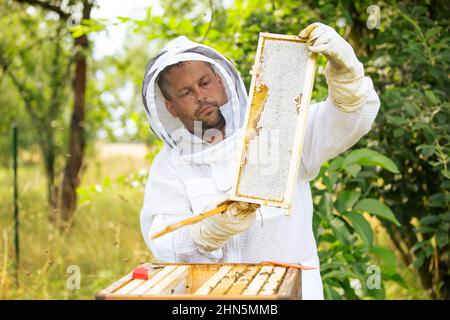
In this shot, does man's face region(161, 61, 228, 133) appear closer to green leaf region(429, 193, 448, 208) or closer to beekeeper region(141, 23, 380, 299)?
beekeeper region(141, 23, 380, 299)

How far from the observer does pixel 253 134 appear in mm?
2154

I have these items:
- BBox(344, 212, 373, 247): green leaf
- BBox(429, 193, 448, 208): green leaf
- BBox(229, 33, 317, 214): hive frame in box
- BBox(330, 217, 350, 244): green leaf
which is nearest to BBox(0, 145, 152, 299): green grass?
BBox(330, 217, 350, 244): green leaf

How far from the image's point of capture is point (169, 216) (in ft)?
8.11

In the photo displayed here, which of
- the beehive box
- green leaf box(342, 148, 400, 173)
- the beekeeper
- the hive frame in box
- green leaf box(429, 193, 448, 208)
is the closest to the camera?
the beehive box

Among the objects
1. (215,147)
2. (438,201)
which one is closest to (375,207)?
(438,201)

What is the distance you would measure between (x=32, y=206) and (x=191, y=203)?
5397 millimetres

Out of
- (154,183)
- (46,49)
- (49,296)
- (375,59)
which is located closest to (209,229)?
(154,183)

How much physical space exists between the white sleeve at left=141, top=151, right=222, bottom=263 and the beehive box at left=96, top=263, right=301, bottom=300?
177 millimetres

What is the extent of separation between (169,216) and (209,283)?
54 centimetres

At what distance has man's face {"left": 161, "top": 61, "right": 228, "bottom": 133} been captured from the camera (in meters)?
2.58

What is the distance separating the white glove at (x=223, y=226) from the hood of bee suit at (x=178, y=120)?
348mm

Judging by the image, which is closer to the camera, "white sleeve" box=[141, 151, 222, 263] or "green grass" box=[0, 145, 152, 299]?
"white sleeve" box=[141, 151, 222, 263]

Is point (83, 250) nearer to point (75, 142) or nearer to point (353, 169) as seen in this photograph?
point (75, 142)

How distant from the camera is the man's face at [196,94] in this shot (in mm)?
2578
